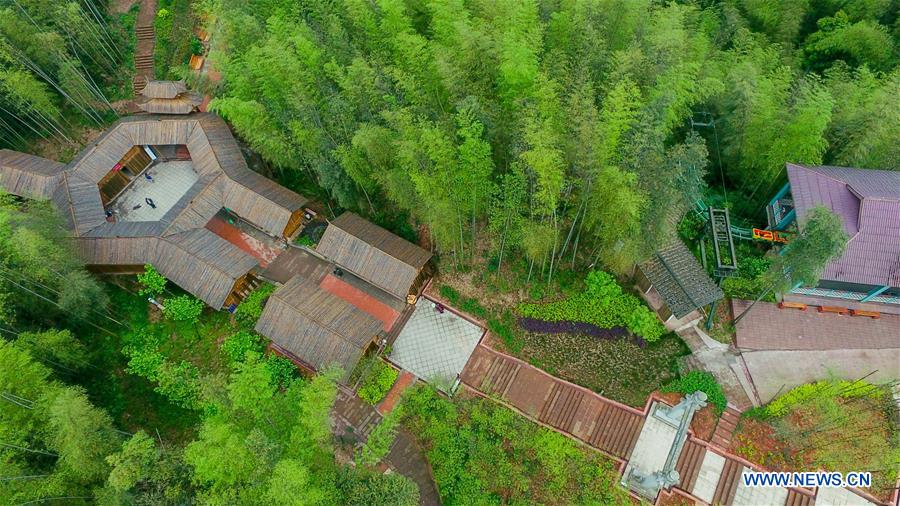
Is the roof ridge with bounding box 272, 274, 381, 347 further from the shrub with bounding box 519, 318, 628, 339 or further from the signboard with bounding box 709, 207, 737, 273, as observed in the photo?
the signboard with bounding box 709, 207, 737, 273

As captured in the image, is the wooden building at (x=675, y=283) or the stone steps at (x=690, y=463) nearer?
the stone steps at (x=690, y=463)

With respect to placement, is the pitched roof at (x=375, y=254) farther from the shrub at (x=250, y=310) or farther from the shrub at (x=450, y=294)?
the shrub at (x=250, y=310)

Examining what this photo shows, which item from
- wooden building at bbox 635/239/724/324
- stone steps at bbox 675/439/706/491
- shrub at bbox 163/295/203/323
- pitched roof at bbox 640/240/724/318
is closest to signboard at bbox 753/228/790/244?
wooden building at bbox 635/239/724/324

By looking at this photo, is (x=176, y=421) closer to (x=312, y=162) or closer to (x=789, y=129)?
(x=312, y=162)

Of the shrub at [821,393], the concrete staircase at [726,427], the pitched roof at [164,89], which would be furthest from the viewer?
the pitched roof at [164,89]

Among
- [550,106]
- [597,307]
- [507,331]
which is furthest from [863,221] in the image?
[507,331]

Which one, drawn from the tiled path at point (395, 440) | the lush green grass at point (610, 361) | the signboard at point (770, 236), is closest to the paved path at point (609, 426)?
the lush green grass at point (610, 361)

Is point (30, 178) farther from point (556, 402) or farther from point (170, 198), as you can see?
point (556, 402)
